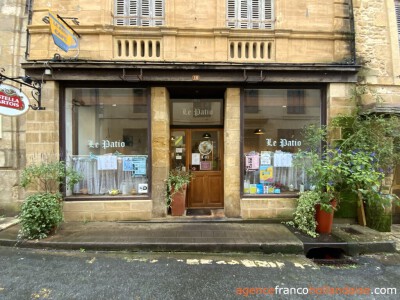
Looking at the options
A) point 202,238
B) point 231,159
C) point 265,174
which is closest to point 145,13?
point 231,159

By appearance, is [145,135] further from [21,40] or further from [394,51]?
[394,51]

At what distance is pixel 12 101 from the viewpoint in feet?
15.4

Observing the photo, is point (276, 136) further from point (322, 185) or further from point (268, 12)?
point (268, 12)

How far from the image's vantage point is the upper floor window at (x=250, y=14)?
582cm

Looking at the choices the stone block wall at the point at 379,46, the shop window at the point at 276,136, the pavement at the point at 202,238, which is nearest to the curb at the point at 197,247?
the pavement at the point at 202,238

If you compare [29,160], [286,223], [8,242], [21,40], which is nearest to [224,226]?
[286,223]

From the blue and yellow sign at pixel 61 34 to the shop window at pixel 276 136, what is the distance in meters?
4.44

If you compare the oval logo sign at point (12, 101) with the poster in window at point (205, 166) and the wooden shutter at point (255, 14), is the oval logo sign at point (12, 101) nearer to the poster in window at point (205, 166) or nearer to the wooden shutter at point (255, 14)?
the poster in window at point (205, 166)

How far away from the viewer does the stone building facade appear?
5.43 metres

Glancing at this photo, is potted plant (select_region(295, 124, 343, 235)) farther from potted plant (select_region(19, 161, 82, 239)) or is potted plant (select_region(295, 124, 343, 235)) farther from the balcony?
potted plant (select_region(19, 161, 82, 239))

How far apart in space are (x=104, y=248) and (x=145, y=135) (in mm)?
2776

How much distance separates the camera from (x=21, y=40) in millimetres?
5898

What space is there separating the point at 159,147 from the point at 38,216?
286 centimetres

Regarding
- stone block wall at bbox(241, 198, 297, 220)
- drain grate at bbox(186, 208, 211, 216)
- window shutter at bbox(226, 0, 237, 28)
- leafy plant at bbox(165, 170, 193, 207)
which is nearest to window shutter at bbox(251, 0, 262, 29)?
window shutter at bbox(226, 0, 237, 28)
